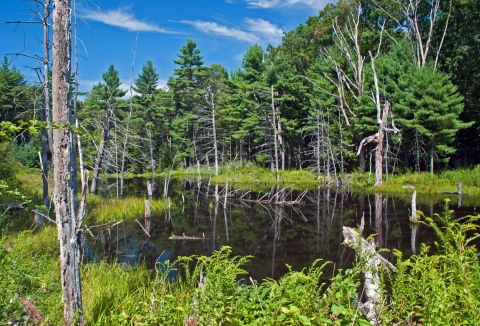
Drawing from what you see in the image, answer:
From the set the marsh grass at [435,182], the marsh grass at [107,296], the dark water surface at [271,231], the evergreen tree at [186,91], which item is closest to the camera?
the marsh grass at [107,296]

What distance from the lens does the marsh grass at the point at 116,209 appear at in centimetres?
1295

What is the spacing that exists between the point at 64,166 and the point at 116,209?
11.2 meters

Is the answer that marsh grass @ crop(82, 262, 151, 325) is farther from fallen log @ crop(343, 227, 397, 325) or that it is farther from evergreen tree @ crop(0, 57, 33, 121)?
evergreen tree @ crop(0, 57, 33, 121)

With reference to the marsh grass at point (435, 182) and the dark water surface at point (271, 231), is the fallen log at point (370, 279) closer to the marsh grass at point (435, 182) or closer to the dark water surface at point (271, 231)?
the dark water surface at point (271, 231)

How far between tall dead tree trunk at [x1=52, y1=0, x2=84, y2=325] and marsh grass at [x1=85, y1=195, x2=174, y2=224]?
8902 millimetres

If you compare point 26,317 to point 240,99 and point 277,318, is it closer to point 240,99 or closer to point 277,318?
point 277,318

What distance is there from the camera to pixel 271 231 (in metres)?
12.7

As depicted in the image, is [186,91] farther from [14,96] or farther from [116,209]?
[14,96]

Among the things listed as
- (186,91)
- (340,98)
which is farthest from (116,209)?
(186,91)

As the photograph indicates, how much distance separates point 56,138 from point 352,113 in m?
28.7

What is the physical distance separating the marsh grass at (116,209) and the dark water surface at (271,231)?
57cm

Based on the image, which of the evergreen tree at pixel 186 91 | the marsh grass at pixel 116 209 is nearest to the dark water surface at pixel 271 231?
the marsh grass at pixel 116 209

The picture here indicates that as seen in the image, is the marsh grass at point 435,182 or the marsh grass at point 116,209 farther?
the marsh grass at point 435,182

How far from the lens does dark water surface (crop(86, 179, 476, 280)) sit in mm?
9500
